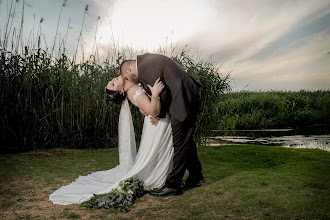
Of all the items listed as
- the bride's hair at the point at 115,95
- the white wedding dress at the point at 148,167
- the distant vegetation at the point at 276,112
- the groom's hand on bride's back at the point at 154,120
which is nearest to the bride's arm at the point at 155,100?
the groom's hand on bride's back at the point at 154,120

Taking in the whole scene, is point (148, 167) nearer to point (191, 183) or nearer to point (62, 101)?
point (191, 183)

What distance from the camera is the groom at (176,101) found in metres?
→ 2.74

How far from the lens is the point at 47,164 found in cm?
428

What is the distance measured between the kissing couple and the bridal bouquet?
0.28 ft

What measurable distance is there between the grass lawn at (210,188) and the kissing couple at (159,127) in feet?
0.58

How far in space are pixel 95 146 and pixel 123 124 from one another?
2.27 m

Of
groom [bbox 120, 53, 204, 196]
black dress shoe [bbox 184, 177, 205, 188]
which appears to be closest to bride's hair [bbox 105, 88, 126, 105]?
groom [bbox 120, 53, 204, 196]

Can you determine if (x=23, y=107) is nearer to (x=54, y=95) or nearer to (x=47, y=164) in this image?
(x=54, y=95)

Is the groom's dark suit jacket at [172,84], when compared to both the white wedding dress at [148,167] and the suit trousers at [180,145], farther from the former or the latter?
the white wedding dress at [148,167]

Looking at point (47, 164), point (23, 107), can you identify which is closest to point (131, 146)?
point (47, 164)

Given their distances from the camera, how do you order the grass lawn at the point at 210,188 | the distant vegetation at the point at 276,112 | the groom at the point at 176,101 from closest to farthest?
1. the grass lawn at the point at 210,188
2. the groom at the point at 176,101
3. the distant vegetation at the point at 276,112

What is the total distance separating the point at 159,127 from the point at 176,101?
0.38 meters

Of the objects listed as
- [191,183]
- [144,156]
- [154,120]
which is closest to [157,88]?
[154,120]

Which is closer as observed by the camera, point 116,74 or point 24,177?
point 24,177
